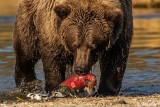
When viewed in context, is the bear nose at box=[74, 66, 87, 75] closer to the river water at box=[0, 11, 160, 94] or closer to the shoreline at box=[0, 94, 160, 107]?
the shoreline at box=[0, 94, 160, 107]

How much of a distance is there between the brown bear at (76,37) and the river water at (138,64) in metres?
1.06

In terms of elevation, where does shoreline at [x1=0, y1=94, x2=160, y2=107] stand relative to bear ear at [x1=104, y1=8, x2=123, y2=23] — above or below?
below

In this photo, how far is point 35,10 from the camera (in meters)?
8.46

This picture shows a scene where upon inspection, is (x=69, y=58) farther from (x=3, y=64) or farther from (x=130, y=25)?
(x=3, y=64)

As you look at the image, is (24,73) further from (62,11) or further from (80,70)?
(80,70)

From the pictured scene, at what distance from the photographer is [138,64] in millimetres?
11727

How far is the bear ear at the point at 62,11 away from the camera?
7.00m

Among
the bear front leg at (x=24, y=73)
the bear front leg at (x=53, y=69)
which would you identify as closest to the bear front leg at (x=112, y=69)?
the bear front leg at (x=53, y=69)

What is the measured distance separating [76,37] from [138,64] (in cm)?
512

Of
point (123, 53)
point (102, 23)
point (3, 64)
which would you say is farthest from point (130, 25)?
point (3, 64)

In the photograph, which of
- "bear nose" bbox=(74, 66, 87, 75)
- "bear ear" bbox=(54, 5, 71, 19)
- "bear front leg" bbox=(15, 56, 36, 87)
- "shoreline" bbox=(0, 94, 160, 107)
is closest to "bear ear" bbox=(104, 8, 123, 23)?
"bear ear" bbox=(54, 5, 71, 19)

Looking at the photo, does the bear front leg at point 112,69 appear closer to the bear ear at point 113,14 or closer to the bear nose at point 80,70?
the bear ear at point 113,14

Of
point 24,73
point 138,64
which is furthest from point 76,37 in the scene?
point 138,64

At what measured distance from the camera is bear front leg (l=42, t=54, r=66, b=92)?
769 centimetres
